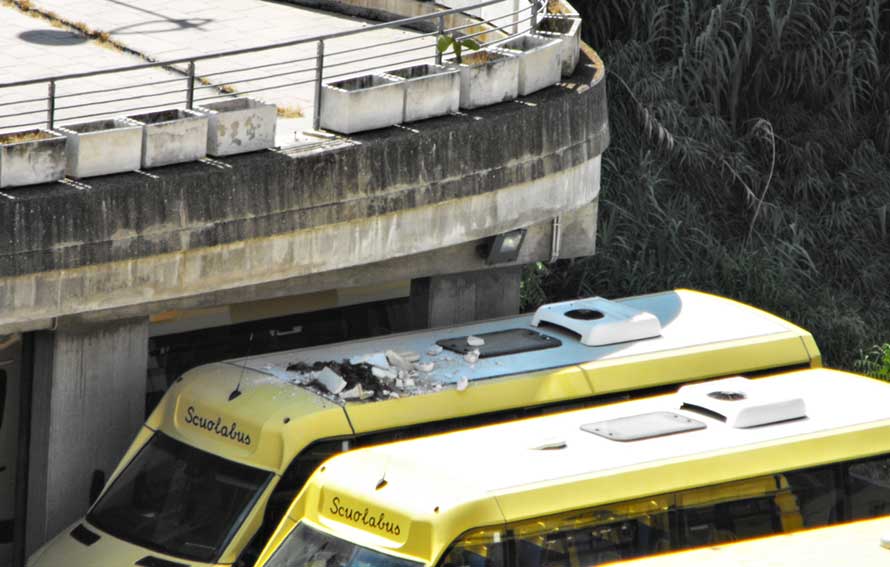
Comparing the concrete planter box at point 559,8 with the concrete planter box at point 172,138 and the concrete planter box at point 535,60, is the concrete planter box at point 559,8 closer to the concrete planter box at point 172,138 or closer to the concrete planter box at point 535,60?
the concrete planter box at point 535,60

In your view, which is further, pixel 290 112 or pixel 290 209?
pixel 290 112

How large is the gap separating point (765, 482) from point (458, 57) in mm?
5013

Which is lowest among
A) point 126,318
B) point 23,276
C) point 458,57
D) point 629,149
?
point 629,149

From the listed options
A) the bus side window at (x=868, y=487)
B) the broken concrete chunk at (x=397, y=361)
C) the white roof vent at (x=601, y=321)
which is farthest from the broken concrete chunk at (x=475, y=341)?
the bus side window at (x=868, y=487)

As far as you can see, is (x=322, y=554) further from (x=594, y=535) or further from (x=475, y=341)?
(x=475, y=341)

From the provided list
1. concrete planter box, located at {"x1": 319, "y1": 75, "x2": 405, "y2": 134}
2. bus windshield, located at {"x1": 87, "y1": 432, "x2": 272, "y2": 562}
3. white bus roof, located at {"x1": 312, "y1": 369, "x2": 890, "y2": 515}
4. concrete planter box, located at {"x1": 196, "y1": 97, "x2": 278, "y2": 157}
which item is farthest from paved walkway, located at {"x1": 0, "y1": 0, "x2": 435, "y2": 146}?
white bus roof, located at {"x1": 312, "y1": 369, "x2": 890, "y2": 515}

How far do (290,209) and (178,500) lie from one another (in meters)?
2.36

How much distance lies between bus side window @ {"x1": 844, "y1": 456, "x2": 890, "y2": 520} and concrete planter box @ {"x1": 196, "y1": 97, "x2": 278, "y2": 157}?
4.79 m

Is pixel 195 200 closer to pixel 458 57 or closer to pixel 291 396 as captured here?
pixel 291 396

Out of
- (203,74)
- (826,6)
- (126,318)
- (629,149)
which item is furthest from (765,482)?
(826,6)

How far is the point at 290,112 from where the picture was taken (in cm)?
1330

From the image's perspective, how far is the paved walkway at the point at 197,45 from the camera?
13.9 m

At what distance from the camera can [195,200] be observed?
10.9 metres

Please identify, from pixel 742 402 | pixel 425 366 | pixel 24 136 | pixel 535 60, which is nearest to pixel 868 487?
pixel 742 402
